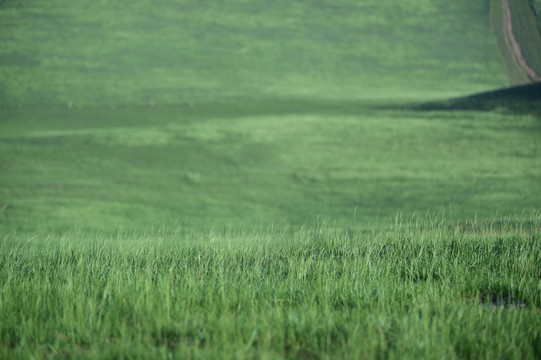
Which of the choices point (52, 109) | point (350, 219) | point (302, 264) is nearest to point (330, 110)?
point (350, 219)

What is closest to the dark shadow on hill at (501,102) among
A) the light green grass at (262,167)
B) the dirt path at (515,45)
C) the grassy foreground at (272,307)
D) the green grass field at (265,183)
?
the green grass field at (265,183)

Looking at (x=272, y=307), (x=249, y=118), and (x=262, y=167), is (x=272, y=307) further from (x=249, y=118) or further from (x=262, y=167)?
(x=249, y=118)

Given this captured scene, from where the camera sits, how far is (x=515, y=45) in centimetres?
2033

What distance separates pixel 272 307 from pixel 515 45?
20.6 m

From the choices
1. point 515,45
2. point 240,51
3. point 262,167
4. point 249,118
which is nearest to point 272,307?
point 262,167

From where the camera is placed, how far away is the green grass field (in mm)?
2664

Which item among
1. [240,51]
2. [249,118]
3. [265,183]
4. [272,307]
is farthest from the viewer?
[240,51]

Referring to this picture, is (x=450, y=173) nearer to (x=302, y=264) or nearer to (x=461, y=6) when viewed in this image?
(x=302, y=264)

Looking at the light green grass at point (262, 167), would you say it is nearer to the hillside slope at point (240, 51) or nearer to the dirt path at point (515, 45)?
the hillside slope at point (240, 51)

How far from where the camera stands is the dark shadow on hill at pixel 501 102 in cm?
1399

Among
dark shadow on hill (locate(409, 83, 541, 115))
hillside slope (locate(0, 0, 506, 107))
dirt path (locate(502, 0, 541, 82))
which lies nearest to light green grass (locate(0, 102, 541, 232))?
dark shadow on hill (locate(409, 83, 541, 115))

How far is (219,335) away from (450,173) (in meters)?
8.63

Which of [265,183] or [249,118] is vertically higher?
[265,183]

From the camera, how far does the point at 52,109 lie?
1571 centimetres
